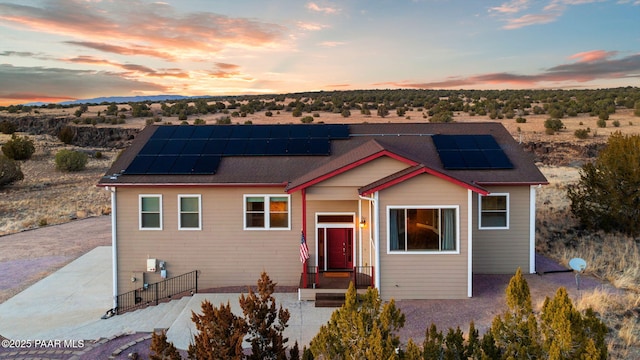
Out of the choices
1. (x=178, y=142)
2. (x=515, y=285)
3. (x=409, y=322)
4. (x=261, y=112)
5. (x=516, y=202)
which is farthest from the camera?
(x=261, y=112)

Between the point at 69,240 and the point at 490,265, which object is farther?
the point at 69,240

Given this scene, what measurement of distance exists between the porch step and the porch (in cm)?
13

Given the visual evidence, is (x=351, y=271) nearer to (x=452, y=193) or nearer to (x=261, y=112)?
(x=452, y=193)

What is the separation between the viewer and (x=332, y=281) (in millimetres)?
15695

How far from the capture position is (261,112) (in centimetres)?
7856

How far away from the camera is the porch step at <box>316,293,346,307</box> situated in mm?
14445

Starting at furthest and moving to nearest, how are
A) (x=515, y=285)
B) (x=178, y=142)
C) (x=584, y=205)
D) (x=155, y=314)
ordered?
(x=584, y=205) < (x=178, y=142) < (x=155, y=314) < (x=515, y=285)

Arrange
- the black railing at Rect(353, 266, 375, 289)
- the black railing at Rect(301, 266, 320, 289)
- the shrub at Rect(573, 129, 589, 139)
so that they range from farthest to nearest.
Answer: the shrub at Rect(573, 129, 589, 139)
the black railing at Rect(301, 266, 320, 289)
the black railing at Rect(353, 266, 375, 289)

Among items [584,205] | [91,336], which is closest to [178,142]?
[91,336]

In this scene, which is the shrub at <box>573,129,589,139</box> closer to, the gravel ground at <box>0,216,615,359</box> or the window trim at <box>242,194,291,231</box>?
the gravel ground at <box>0,216,615,359</box>

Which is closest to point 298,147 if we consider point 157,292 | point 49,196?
point 157,292

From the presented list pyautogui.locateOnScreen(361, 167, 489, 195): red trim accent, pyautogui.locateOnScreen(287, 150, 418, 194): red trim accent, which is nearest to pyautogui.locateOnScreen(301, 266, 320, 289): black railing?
pyautogui.locateOnScreen(287, 150, 418, 194): red trim accent

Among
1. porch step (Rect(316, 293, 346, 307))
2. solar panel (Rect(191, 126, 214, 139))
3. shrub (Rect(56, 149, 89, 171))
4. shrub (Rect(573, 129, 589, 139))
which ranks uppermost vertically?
shrub (Rect(573, 129, 589, 139))

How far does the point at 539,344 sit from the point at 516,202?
9041 millimetres
